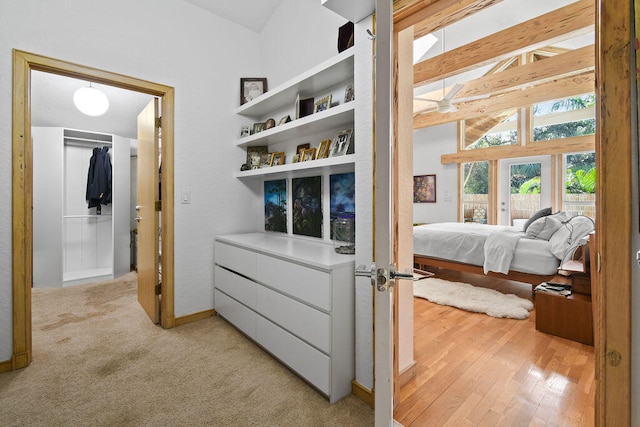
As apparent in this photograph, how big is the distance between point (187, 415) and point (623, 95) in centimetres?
229

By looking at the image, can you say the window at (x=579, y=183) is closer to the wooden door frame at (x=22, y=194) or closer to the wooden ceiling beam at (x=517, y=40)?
the wooden ceiling beam at (x=517, y=40)

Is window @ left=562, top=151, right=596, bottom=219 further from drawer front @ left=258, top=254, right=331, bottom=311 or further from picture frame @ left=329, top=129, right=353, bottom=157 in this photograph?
drawer front @ left=258, top=254, right=331, bottom=311

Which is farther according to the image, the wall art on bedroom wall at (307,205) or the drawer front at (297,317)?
the wall art on bedroom wall at (307,205)

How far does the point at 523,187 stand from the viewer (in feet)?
20.1

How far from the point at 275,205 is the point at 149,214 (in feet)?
3.90

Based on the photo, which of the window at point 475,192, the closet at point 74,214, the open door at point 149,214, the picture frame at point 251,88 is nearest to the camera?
the open door at point 149,214

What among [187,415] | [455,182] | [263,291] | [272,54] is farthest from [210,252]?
[455,182]

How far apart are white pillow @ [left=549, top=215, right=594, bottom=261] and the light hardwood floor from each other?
938 mm

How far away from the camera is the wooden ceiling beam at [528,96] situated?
4461 millimetres

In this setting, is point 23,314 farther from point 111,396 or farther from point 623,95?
point 623,95

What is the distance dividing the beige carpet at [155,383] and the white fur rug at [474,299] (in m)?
1.91

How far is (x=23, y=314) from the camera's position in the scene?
2.01m

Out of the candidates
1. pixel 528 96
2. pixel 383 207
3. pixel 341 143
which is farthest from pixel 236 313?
pixel 528 96

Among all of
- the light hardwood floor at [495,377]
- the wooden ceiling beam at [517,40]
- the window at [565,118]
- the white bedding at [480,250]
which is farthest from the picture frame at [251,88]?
the window at [565,118]
